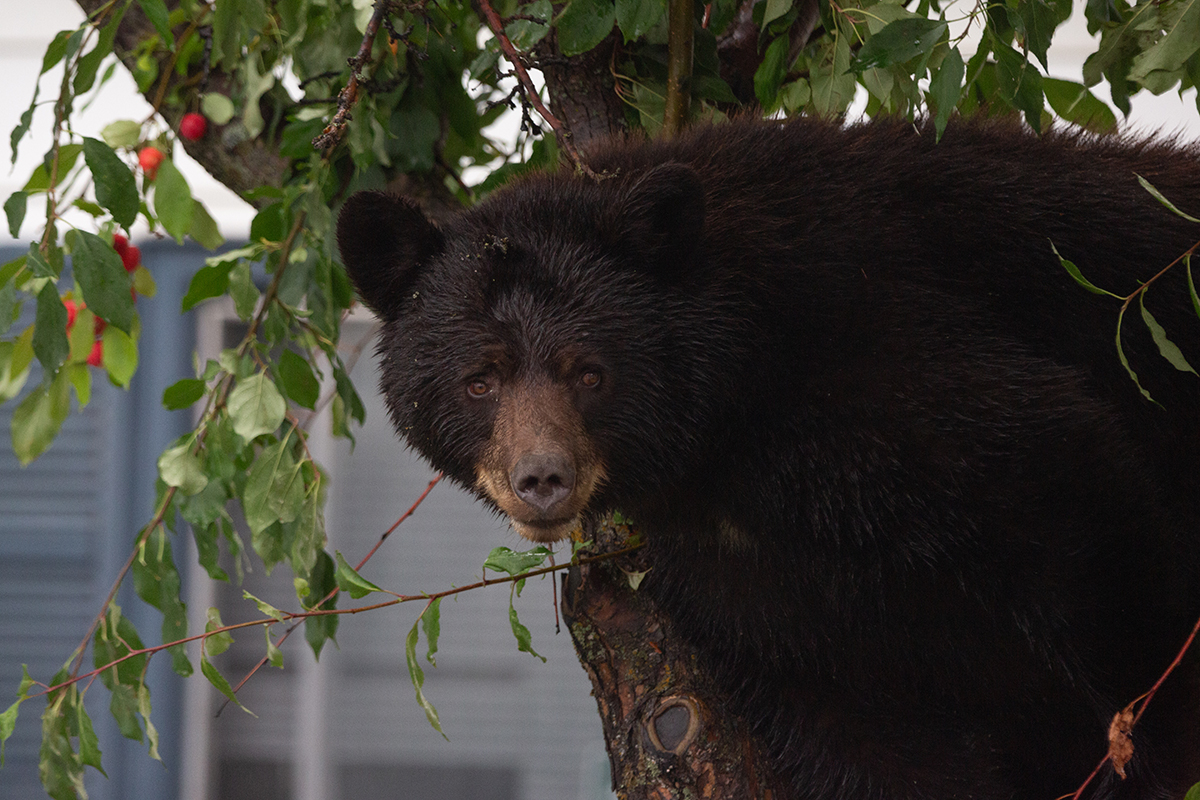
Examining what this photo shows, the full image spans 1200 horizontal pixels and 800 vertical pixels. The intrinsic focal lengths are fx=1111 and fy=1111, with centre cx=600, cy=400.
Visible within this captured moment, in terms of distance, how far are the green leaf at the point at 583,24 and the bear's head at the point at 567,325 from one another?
0.89ft

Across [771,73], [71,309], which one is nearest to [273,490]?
[71,309]

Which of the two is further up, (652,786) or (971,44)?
(971,44)

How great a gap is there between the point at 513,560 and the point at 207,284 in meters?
1.05

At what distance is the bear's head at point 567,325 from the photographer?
2.15 metres

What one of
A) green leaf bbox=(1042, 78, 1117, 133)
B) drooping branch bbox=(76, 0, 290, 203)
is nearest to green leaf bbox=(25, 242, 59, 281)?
drooping branch bbox=(76, 0, 290, 203)

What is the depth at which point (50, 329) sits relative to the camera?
6.56ft

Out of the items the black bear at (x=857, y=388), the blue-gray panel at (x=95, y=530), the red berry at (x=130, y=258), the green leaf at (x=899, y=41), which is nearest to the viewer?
the green leaf at (x=899, y=41)

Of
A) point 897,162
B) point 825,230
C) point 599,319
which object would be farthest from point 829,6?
point 599,319

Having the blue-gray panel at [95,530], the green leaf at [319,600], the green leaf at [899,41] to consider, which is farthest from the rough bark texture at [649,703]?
the blue-gray panel at [95,530]

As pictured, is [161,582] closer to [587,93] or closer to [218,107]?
[218,107]

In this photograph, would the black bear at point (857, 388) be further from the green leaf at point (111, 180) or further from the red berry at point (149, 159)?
the red berry at point (149, 159)

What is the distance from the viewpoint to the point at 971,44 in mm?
4613

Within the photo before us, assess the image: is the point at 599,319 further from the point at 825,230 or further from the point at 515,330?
the point at 825,230

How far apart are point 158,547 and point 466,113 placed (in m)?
1.33
